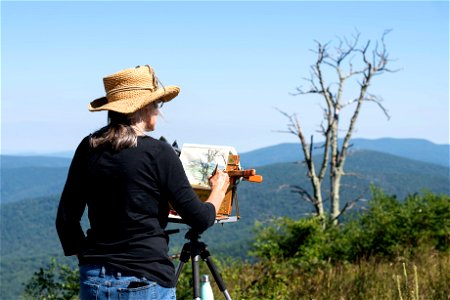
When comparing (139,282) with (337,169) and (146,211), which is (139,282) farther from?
(337,169)

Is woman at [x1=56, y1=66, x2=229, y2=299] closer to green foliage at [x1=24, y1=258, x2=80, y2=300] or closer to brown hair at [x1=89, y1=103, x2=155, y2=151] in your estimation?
brown hair at [x1=89, y1=103, x2=155, y2=151]

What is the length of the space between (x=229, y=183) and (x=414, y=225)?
8.14 metres

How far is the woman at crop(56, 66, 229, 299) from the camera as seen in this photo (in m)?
2.70

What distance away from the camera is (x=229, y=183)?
3.29 m

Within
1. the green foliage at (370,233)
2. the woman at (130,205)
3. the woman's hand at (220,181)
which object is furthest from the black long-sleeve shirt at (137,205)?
the green foliage at (370,233)

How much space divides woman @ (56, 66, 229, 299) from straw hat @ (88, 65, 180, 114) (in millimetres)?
11

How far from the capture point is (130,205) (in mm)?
2715

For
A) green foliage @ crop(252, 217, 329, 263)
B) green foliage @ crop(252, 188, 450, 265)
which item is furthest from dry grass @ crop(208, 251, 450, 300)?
green foliage @ crop(252, 217, 329, 263)

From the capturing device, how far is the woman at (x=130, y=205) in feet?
8.87

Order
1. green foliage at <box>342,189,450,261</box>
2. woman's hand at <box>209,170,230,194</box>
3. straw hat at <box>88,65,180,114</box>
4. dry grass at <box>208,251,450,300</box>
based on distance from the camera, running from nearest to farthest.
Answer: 1. straw hat at <box>88,65,180,114</box>
2. woman's hand at <box>209,170,230,194</box>
3. dry grass at <box>208,251,450,300</box>
4. green foliage at <box>342,189,450,261</box>

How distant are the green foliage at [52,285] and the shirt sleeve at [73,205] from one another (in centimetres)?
579

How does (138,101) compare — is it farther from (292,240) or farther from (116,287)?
(292,240)

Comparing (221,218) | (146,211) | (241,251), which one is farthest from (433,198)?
(241,251)

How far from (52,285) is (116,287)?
6469mm
